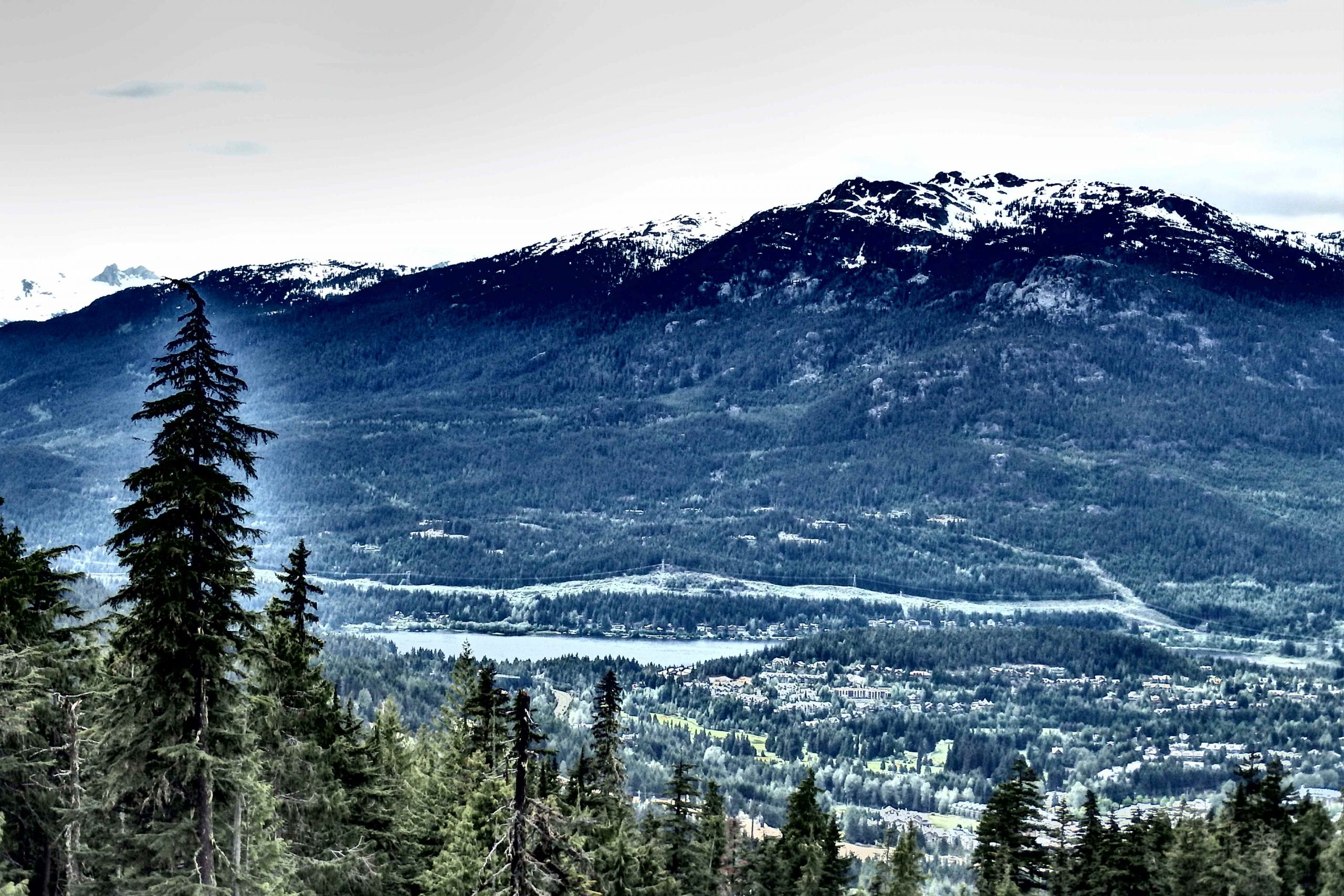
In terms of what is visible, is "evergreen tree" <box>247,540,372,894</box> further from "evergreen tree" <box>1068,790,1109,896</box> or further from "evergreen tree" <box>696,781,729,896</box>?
"evergreen tree" <box>1068,790,1109,896</box>

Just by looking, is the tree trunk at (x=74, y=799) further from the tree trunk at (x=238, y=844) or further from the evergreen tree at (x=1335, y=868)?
the evergreen tree at (x=1335, y=868)

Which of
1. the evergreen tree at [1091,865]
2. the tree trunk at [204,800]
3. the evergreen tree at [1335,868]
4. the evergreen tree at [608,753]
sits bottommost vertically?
the evergreen tree at [1091,865]

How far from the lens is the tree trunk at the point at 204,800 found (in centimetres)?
2883

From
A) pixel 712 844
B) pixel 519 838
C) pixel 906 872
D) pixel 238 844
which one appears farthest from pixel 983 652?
pixel 519 838

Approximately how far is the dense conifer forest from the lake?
4255 inches

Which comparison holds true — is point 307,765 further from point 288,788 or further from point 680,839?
point 680,839

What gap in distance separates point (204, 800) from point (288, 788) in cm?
979

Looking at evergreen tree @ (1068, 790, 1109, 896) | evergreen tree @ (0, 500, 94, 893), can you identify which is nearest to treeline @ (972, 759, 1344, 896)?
evergreen tree @ (1068, 790, 1109, 896)

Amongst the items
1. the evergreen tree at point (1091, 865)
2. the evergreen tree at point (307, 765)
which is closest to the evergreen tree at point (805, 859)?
the evergreen tree at point (1091, 865)

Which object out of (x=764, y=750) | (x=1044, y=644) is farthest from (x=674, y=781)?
(x=1044, y=644)

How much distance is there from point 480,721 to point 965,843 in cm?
5132

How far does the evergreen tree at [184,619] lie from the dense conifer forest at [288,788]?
4cm

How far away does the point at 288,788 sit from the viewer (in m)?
38.8

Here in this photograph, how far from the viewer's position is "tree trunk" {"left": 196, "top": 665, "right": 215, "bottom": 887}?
28.8 meters
